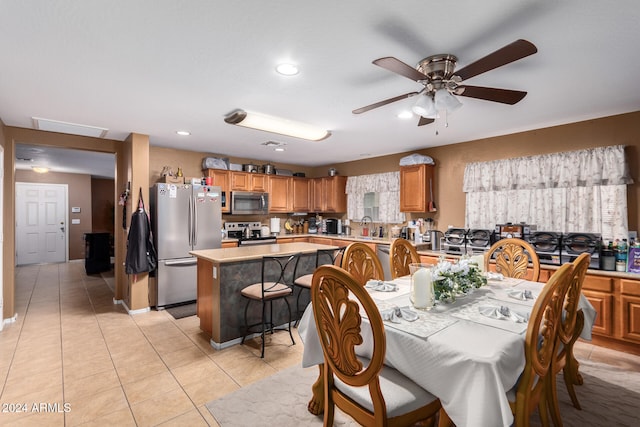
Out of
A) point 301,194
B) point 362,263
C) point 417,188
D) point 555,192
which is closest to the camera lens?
point 362,263

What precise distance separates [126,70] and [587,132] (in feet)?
15.0

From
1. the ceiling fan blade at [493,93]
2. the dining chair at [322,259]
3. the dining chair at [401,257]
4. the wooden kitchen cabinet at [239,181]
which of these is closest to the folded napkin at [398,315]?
the dining chair at [401,257]

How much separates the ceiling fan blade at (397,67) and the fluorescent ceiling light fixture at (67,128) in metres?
3.70

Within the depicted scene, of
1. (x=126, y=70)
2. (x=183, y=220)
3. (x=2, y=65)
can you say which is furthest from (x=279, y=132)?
(x=2, y=65)

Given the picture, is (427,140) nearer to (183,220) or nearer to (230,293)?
(230,293)

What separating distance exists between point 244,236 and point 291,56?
13.5 feet

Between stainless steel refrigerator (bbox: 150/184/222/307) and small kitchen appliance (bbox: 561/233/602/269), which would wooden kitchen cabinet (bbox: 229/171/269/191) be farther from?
small kitchen appliance (bbox: 561/233/602/269)

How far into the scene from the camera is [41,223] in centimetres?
783

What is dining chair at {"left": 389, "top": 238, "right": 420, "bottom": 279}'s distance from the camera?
2.91 metres

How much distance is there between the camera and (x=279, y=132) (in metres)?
3.67

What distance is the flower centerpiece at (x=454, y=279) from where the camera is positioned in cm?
189

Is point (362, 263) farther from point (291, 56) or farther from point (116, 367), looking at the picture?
point (116, 367)

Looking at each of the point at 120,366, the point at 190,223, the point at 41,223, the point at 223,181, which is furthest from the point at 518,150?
the point at 41,223

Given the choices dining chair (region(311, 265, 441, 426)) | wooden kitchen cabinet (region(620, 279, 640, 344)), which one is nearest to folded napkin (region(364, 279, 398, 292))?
dining chair (region(311, 265, 441, 426))
